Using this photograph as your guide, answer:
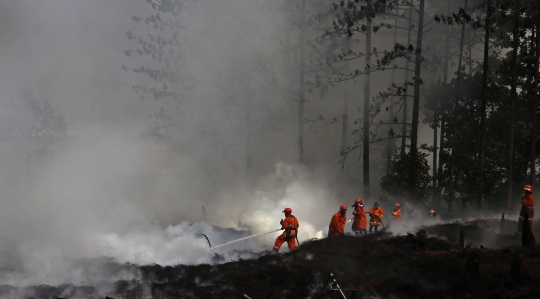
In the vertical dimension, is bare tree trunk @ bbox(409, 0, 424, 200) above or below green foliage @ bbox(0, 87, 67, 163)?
above

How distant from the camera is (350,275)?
9.82m

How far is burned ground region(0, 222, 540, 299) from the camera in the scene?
8.13 metres

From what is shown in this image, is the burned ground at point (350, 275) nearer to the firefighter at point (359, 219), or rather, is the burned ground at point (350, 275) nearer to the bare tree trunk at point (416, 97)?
the firefighter at point (359, 219)

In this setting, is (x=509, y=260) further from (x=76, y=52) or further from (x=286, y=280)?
(x=76, y=52)

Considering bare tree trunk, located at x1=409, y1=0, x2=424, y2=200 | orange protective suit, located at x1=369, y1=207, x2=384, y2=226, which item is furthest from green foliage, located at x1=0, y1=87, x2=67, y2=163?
bare tree trunk, located at x1=409, y1=0, x2=424, y2=200

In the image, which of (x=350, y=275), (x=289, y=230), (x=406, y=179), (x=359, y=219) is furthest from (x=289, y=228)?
(x=406, y=179)

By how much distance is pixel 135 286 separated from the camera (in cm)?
1039

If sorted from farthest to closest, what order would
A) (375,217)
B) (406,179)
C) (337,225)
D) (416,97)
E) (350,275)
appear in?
(406,179)
(416,97)
(375,217)
(337,225)
(350,275)

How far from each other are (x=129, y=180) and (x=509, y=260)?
534 inches

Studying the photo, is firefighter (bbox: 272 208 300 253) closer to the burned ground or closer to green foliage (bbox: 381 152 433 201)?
the burned ground

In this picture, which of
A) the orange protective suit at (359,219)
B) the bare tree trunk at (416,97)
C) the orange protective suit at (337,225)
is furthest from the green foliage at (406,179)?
the orange protective suit at (337,225)

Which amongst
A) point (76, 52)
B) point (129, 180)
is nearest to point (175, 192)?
point (129, 180)

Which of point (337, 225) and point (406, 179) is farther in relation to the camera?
point (406, 179)

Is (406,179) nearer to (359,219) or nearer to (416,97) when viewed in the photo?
(416,97)
